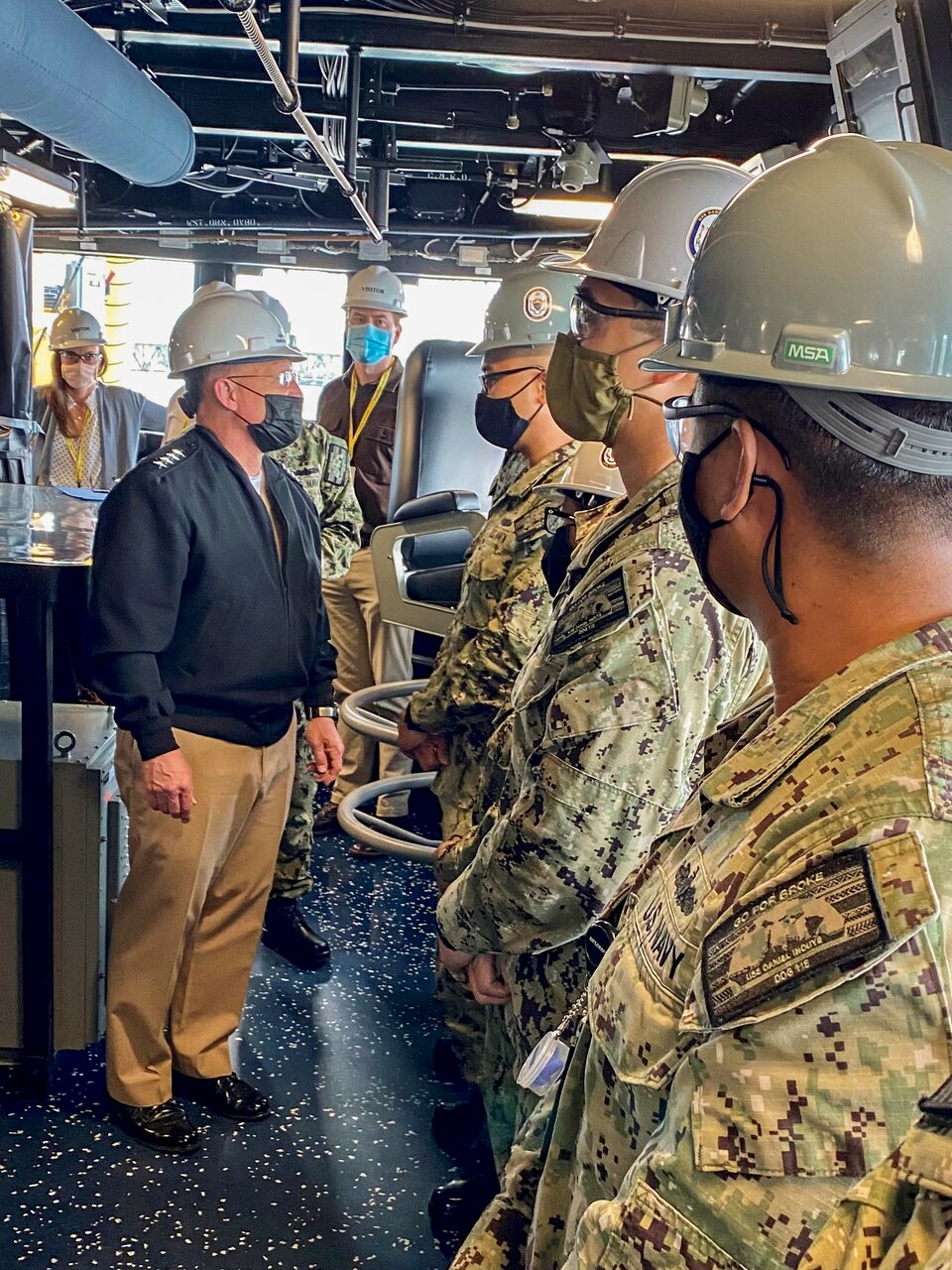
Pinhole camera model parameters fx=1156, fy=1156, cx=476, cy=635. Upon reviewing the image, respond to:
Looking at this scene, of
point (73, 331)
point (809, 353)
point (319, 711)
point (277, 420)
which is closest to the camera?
point (809, 353)

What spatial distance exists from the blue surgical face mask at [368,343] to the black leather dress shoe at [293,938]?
2.61 metres

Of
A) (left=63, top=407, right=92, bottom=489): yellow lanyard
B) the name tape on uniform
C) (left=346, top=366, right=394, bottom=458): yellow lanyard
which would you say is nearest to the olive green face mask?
the name tape on uniform

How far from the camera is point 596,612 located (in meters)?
1.54

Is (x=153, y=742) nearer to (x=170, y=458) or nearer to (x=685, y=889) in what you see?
(x=170, y=458)

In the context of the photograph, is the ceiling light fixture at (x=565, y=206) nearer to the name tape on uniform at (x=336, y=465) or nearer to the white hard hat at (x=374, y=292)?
the white hard hat at (x=374, y=292)

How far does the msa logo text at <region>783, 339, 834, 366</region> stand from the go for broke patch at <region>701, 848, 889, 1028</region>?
37cm

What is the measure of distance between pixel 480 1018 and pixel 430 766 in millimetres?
602

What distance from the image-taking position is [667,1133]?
0.80 meters

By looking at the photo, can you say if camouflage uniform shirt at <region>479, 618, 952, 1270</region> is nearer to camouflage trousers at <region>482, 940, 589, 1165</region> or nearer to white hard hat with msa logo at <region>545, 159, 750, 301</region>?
camouflage trousers at <region>482, 940, 589, 1165</region>

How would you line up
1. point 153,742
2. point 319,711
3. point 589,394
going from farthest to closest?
point 319,711, point 153,742, point 589,394

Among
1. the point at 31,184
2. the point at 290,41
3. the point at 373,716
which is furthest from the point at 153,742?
the point at 31,184

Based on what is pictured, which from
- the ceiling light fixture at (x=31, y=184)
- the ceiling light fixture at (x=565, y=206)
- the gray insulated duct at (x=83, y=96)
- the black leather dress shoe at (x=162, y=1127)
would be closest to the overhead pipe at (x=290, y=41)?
the gray insulated duct at (x=83, y=96)

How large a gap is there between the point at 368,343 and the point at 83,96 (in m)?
1.86

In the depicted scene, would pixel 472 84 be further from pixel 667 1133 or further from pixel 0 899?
pixel 667 1133
